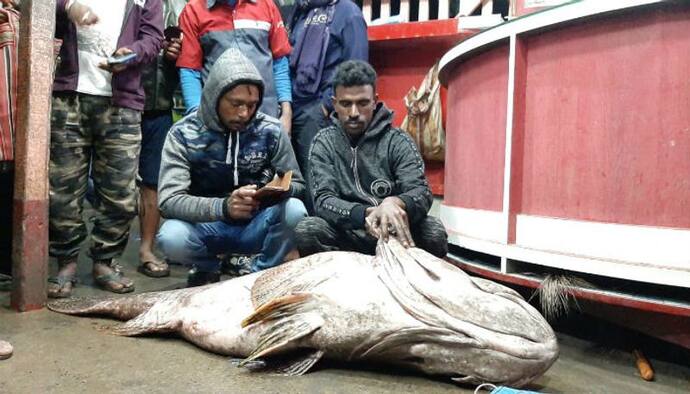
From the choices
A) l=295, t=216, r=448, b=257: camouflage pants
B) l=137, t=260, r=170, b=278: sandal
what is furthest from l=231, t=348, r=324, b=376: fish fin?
l=137, t=260, r=170, b=278: sandal

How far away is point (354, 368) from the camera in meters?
2.11

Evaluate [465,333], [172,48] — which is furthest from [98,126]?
[465,333]

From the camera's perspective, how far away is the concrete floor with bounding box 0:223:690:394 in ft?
6.28

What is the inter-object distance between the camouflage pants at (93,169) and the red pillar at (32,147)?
0.30m

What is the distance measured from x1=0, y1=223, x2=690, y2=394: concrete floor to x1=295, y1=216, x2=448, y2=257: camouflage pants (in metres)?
0.78

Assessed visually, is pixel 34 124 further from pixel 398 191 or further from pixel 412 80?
pixel 412 80

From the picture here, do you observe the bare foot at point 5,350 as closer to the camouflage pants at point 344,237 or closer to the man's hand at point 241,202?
the man's hand at point 241,202

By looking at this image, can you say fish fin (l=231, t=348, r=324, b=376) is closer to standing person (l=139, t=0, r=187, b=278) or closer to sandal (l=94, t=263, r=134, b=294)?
sandal (l=94, t=263, r=134, b=294)

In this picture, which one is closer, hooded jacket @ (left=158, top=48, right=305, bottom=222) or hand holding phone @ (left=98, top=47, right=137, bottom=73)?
hooded jacket @ (left=158, top=48, right=305, bottom=222)

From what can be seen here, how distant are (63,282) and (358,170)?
66.3 inches

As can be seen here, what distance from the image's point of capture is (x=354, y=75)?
295 centimetres

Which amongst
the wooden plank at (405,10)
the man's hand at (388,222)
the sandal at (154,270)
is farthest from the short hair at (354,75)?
the wooden plank at (405,10)

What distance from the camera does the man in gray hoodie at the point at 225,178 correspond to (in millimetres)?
2938

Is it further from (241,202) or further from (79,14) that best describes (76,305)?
(79,14)
